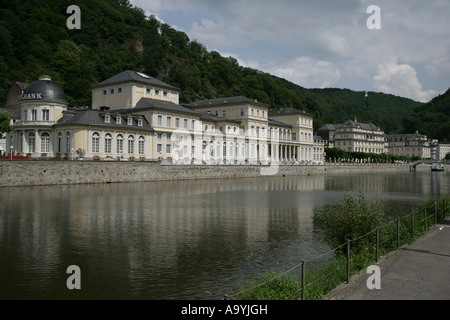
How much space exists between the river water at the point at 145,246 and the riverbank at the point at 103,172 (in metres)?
11.4

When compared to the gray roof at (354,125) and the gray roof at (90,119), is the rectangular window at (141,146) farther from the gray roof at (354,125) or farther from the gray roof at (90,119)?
the gray roof at (354,125)

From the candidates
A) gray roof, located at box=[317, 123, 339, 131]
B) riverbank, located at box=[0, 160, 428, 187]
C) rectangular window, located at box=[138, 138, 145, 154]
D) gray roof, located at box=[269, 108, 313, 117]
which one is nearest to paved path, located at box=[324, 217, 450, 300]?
riverbank, located at box=[0, 160, 428, 187]

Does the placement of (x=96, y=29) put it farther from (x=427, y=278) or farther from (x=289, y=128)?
(x=427, y=278)

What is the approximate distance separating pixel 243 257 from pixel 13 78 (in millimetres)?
83980

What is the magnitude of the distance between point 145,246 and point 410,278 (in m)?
9.62

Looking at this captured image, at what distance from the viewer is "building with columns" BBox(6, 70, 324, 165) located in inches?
2029

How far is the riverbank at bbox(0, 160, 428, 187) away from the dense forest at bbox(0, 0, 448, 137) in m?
37.5

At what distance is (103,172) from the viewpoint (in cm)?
4516

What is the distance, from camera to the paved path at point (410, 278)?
27.6 ft

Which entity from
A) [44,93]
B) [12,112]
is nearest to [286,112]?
[12,112]

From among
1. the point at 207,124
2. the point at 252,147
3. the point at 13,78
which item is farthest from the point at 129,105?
the point at 13,78

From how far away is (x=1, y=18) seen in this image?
89875 mm

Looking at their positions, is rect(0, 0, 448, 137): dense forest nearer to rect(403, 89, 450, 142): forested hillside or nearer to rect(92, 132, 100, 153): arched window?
rect(403, 89, 450, 142): forested hillside

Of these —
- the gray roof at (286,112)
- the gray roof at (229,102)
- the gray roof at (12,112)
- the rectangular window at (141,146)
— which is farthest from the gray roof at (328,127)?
the gray roof at (12,112)
